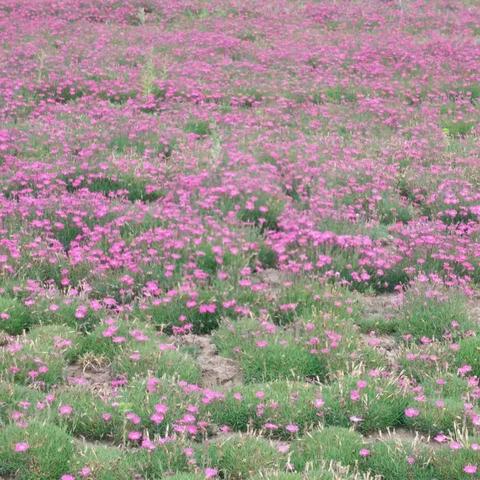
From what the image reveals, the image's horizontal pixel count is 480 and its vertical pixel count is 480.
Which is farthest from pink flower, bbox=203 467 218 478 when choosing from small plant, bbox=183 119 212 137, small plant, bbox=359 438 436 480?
small plant, bbox=183 119 212 137

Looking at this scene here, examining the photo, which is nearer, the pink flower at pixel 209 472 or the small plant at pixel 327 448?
the pink flower at pixel 209 472

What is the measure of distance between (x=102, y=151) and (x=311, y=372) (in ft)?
18.7

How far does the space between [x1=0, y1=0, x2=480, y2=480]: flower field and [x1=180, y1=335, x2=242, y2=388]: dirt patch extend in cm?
2

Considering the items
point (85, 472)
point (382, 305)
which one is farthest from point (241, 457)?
point (382, 305)

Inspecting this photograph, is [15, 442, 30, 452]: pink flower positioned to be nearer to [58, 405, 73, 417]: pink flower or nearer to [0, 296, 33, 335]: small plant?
[58, 405, 73, 417]: pink flower

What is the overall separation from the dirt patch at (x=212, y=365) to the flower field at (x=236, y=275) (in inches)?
0.9

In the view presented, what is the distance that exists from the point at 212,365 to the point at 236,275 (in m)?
1.39

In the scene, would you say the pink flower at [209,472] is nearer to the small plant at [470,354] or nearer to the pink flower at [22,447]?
the pink flower at [22,447]

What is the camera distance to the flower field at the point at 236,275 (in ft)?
16.6

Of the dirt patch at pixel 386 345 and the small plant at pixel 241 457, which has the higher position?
the small plant at pixel 241 457

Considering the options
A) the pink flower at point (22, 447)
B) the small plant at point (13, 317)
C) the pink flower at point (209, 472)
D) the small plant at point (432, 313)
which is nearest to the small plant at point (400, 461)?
the pink flower at point (209, 472)

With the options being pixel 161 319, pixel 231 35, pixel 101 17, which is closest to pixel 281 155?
pixel 161 319

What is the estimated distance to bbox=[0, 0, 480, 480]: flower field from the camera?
5.07 m

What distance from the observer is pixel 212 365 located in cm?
631
